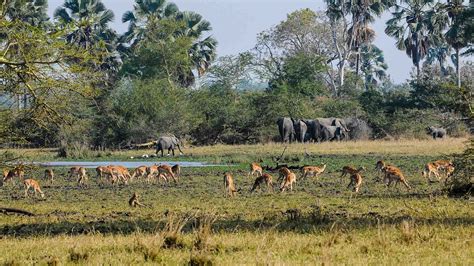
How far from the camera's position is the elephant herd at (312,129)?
2202 inches

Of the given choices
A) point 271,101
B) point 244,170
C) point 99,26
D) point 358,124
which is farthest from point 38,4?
point 244,170

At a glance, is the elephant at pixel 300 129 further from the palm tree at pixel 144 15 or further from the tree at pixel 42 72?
the tree at pixel 42 72

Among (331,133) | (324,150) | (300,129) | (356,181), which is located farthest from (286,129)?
(356,181)

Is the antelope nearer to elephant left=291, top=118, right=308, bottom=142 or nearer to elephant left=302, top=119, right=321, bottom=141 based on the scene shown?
elephant left=291, top=118, right=308, bottom=142

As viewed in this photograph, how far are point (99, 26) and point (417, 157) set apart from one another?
131ft

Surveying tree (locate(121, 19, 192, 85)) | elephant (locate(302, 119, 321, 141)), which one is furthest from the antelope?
tree (locate(121, 19, 192, 85))

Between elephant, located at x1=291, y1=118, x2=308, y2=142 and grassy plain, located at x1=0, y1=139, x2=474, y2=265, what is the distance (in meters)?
24.9

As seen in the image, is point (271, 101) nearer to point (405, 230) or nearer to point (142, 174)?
point (142, 174)

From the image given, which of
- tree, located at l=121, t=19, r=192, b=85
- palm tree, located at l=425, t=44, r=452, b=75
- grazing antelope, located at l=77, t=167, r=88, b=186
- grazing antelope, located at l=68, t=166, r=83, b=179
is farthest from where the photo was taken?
palm tree, located at l=425, t=44, r=452, b=75

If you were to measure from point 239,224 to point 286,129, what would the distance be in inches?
1644

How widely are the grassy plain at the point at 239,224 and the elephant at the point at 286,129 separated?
24.6 m

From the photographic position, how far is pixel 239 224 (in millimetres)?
14266

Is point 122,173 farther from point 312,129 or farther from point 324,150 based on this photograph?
point 312,129

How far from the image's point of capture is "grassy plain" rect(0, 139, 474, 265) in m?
9.90
